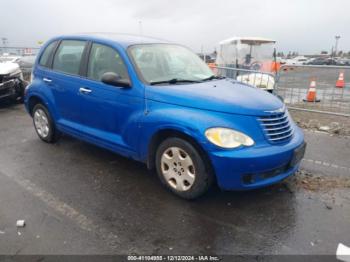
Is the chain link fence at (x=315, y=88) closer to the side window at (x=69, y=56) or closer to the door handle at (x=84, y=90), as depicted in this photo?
the side window at (x=69, y=56)

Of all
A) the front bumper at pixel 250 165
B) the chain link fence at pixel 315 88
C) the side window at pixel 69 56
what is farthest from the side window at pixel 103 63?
the chain link fence at pixel 315 88

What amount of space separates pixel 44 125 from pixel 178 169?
10.1ft

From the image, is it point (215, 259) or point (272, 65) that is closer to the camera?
point (215, 259)

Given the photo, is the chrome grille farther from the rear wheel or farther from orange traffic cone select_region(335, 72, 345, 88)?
orange traffic cone select_region(335, 72, 345, 88)

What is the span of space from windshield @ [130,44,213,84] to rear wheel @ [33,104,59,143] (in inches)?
84.8

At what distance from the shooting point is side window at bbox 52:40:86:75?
4.62m

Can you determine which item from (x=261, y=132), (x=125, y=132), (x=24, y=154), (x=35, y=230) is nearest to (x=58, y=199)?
(x=35, y=230)

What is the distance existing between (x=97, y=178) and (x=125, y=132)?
2.48ft

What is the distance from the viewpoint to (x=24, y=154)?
508cm

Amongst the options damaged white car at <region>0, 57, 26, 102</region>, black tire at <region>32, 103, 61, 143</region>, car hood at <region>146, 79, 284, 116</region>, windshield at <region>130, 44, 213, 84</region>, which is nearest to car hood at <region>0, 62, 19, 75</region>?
damaged white car at <region>0, 57, 26, 102</region>

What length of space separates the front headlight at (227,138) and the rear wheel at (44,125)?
126 inches

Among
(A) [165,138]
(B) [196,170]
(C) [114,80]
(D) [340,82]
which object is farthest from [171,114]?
(D) [340,82]

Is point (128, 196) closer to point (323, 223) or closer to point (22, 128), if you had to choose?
point (323, 223)

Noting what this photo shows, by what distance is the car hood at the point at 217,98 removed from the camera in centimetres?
334
